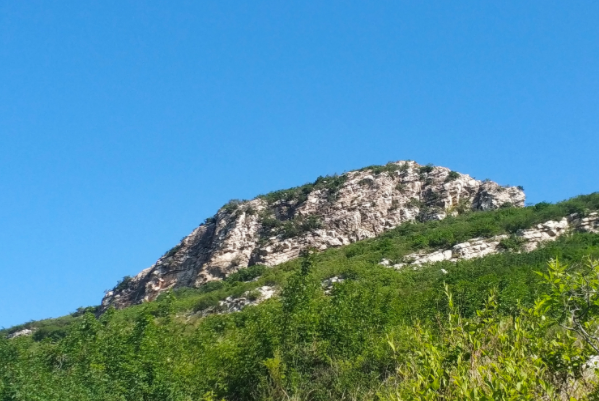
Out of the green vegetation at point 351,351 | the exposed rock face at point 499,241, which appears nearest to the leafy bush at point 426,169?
the exposed rock face at point 499,241

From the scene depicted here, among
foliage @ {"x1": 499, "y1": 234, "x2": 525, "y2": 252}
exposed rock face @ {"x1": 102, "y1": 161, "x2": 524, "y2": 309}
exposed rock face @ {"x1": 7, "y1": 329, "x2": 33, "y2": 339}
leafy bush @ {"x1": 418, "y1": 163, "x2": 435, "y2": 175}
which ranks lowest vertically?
foliage @ {"x1": 499, "y1": 234, "x2": 525, "y2": 252}

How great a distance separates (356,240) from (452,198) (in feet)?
34.3

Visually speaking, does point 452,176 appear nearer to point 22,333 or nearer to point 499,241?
point 499,241

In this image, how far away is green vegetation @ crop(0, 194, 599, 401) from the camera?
5.57 metres

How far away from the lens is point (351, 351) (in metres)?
17.8

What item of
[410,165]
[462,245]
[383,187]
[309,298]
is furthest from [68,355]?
[410,165]

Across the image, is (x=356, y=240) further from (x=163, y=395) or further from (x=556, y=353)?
(x=556, y=353)

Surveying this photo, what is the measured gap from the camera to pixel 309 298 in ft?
69.3

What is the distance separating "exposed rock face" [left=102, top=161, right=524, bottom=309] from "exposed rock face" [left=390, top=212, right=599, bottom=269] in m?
16.2

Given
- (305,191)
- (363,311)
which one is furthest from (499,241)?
(305,191)

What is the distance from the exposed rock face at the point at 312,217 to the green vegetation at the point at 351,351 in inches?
1099

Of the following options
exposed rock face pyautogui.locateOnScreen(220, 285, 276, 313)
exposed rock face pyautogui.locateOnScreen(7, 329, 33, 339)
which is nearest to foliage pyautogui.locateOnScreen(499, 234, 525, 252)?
exposed rock face pyautogui.locateOnScreen(220, 285, 276, 313)

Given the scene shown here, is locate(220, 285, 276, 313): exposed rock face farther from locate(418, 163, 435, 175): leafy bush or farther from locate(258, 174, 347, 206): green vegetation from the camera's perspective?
locate(418, 163, 435, 175): leafy bush

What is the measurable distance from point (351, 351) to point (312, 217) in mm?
41858
